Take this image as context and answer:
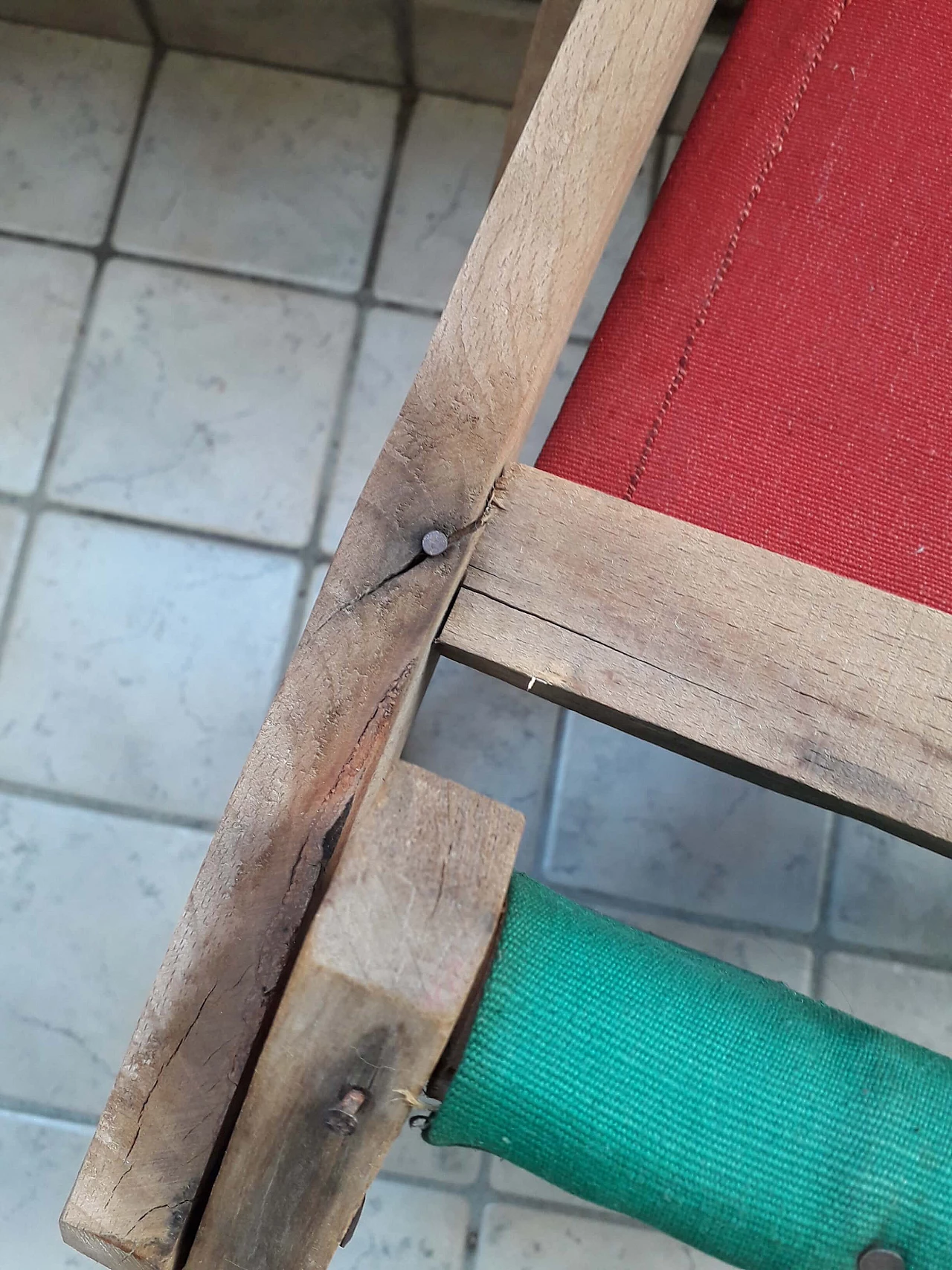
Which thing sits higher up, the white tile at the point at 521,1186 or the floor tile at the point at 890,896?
the floor tile at the point at 890,896

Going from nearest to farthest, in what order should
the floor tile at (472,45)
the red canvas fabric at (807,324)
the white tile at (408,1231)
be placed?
the red canvas fabric at (807,324), the white tile at (408,1231), the floor tile at (472,45)

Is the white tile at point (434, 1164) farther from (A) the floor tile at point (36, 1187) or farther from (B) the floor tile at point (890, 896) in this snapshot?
(B) the floor tile at point (890, 896)

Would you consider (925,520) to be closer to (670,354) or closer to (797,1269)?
(670,354)

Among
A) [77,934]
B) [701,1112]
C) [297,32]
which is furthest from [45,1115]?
[297,32]

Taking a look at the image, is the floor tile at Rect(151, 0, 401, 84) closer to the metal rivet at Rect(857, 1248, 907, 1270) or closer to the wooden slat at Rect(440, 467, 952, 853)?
the wooden slat at Rect(440, 467, 952, 853)

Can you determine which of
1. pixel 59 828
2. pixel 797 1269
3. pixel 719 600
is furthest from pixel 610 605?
pixel 59 828

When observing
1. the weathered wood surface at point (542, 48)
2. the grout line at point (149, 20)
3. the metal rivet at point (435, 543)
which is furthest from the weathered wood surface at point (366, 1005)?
the grout line at point (149, 20)
